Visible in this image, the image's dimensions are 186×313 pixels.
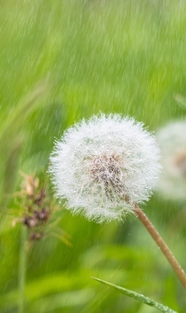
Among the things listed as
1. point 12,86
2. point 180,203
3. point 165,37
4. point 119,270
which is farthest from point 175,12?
point 119,270

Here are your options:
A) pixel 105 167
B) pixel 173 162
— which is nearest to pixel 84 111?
pixel 173 162

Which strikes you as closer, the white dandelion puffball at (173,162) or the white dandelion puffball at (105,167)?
the white dandelion puffball at (105,167)

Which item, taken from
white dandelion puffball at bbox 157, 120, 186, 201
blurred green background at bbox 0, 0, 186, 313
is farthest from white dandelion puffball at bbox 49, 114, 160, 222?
white dandelion puffball at bbox 157, 120, 186, 201

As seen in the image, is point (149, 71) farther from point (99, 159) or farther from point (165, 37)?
point (99, 159)

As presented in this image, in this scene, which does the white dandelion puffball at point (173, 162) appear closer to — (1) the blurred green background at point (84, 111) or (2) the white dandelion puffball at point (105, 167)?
(1) the blurred green background at point (84, 111)

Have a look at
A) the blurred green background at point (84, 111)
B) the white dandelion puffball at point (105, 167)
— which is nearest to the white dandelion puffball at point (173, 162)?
the blurred green background at point (84, 111)
